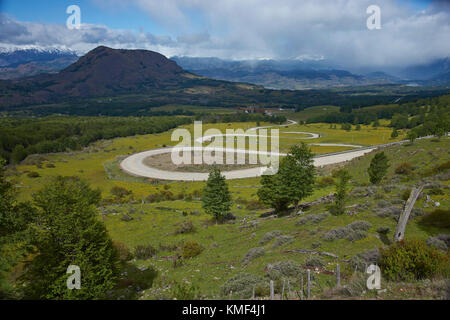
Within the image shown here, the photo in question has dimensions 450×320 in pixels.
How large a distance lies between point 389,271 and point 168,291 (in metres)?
13.9

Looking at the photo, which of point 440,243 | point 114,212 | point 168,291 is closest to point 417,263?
point 440,243

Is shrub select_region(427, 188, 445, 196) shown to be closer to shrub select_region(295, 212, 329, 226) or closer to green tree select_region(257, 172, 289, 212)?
shrub select_region(295, 212, 329, 226)

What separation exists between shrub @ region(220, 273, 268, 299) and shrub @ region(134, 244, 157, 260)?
14342 mm

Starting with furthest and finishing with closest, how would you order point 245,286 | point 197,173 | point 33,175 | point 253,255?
point 197,173
point 33,175
point 253,255
point 245,286

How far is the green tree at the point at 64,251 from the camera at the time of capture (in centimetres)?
1477

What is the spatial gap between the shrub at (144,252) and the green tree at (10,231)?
40.4ft

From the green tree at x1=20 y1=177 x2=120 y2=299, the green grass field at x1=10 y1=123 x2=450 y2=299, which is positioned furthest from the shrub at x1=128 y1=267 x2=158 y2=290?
the green tree at x1=20 y1=177 x2=120 y2=299

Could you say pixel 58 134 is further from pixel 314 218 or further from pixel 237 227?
pixel 314 218

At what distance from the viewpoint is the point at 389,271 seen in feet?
43.0

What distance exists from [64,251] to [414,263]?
19101mm

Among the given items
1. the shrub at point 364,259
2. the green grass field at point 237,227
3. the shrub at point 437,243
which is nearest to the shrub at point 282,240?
the green grass field at point 237,227

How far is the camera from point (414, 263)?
42.9 ft

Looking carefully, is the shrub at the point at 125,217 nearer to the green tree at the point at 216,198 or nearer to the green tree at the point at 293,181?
the green tree at the point at 216,198

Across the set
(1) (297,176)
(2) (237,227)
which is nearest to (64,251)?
(2) (237,227)
